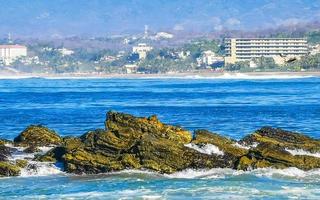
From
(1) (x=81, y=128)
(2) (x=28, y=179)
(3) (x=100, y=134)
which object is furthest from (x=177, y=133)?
(1) (x=81, y=128)

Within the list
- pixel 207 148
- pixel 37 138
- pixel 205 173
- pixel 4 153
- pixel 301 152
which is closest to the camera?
pixel 205 173

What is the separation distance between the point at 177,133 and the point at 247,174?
4.54m

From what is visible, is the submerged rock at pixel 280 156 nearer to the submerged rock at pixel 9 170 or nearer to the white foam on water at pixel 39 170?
the white foam on water at pixel 39 170

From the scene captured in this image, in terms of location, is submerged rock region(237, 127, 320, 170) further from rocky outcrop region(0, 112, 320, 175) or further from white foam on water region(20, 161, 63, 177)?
white foam on water region(20, 161, 63, 177)

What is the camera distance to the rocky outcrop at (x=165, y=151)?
3080cm

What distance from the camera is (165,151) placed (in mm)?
30828

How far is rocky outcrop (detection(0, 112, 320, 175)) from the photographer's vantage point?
30.8 m

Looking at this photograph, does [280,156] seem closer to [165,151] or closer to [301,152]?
[301,152]

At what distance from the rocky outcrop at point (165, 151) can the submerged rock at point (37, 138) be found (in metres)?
3.14

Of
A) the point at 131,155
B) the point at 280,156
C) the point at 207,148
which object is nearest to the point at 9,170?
the point at 131,155

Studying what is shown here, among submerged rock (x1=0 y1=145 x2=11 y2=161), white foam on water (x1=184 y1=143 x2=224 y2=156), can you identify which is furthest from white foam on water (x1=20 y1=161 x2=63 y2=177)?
white foam on water (x1=184 y1=143 x2=224 y2=156)

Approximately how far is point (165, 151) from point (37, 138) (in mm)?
8918

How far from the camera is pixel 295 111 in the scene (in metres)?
66.8

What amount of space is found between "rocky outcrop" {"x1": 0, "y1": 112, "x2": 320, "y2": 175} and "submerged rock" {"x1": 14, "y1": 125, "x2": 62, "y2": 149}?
3.14 metres
